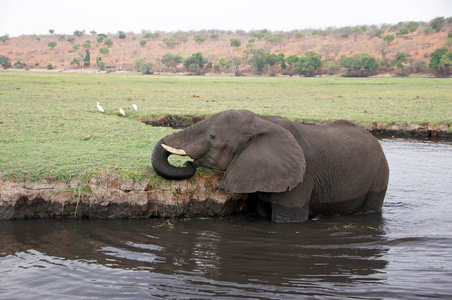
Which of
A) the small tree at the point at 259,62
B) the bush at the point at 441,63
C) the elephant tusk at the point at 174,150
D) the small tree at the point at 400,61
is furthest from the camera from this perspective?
the small tree at the point at 259,62

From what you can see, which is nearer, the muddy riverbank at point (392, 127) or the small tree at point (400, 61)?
the muddy riverbank at point (392, 127)

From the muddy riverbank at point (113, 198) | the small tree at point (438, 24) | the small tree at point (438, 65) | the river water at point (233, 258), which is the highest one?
the small tree at point (438, 24)

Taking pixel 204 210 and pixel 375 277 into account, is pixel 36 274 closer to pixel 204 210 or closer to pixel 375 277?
pixel 204 210

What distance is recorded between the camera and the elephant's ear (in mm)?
6570

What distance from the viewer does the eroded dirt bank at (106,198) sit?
7055 millimetres

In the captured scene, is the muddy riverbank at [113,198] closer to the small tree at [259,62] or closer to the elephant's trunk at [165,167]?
the elephant's trunk at [165,167]

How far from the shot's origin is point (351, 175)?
295 inches

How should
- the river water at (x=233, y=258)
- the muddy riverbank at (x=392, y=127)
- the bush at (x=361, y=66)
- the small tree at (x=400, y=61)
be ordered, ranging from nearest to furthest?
the river water at (x=233, y=258)
the muddy riverbank at (x=392, y=127)
the bush at (x=361, y=66)
the small tree at (x=400, y=61)

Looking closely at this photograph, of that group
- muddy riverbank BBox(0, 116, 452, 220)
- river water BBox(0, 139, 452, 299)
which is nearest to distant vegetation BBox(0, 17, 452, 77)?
river water BBox(0, 139, 452, 299)

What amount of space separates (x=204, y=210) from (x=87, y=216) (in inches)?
72.3

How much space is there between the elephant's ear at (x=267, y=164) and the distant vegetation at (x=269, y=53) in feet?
209

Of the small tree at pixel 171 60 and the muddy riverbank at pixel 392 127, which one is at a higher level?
the small tree at pixel 171 60

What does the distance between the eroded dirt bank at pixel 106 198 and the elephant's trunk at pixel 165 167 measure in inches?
14.0

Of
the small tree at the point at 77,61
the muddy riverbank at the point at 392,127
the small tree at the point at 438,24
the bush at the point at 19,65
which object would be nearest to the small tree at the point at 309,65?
the small tree at the point at 438,24
